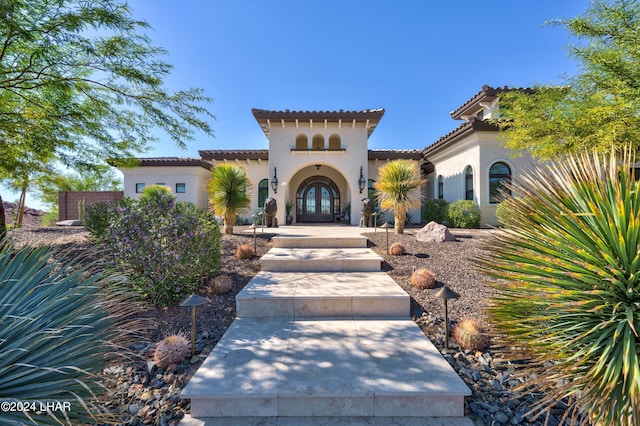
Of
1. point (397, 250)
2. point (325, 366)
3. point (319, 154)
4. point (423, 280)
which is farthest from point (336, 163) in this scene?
point (325, 366)

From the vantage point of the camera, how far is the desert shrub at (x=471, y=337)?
10.5ft

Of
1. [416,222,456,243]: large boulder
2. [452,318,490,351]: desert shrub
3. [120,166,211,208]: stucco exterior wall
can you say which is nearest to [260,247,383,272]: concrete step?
[452,318,490,351]: desert shrub

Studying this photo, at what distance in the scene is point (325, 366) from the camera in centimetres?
276

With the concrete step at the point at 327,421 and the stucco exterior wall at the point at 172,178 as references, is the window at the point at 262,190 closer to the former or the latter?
the stucco exterior wall at the point at 172,178

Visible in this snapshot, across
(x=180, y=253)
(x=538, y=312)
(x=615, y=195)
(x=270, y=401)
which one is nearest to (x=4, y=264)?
(x=180, y=253)

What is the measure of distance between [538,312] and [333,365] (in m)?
1.99

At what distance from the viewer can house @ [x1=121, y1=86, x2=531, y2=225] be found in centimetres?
1180

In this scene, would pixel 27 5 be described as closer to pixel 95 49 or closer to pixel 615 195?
pixel 95 49

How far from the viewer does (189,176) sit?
1678cm

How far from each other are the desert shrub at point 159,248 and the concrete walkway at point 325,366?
44.8 inches

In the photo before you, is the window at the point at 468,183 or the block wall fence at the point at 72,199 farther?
the block wall fence at the point at 72,199

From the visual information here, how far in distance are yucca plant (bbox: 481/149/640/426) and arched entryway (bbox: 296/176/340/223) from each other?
13.9 m

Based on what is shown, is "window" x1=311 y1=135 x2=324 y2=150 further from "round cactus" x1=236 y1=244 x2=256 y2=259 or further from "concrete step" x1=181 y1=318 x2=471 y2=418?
"concrete step" x1=181 y1=318 x2=471 y2=418

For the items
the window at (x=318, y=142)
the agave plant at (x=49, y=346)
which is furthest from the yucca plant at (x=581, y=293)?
the window at (x=318, y=142)
